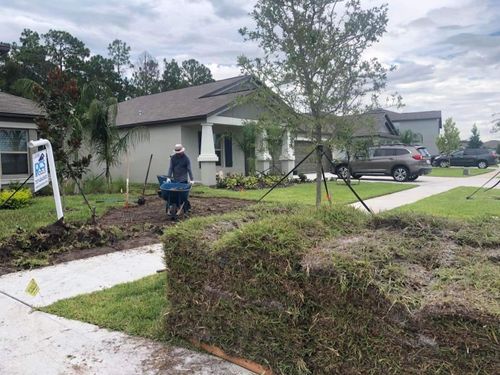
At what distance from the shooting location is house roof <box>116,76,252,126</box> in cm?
1781

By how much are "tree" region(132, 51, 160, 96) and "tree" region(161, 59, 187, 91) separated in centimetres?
117

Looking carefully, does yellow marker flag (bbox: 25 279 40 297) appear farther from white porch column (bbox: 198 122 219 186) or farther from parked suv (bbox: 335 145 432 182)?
parked suv (bbox: 335 145 432 182)

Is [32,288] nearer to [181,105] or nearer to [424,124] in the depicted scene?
[181,105]

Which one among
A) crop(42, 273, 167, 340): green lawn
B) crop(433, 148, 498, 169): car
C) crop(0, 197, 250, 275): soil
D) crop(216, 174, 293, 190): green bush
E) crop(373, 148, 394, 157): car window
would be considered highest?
crop(373, 148, 394, 157): car window

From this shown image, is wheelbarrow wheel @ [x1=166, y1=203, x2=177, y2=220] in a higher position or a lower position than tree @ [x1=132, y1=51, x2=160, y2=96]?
lower

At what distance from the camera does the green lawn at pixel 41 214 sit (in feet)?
27.6

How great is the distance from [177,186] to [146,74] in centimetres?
6262

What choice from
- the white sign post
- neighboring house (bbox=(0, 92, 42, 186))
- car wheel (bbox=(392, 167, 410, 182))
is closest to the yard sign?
the white sign post

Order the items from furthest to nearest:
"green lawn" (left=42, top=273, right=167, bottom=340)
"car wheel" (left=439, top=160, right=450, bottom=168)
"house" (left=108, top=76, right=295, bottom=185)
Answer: "car wheel" (left=439, top=160, right=450, bottom=168)
"house" (left=108, top=76, right=295, bottom=185)
"green lawn" (left=42, top=273, right=167, bottom=340)

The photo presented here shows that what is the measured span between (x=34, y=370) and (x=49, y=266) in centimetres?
317

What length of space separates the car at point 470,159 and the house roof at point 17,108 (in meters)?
33.9

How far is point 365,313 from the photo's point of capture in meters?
2.46

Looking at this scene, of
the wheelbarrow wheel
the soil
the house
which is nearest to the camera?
the soil

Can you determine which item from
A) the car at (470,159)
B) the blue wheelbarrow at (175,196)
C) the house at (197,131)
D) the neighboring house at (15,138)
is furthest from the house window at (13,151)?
the car at (470,159)
